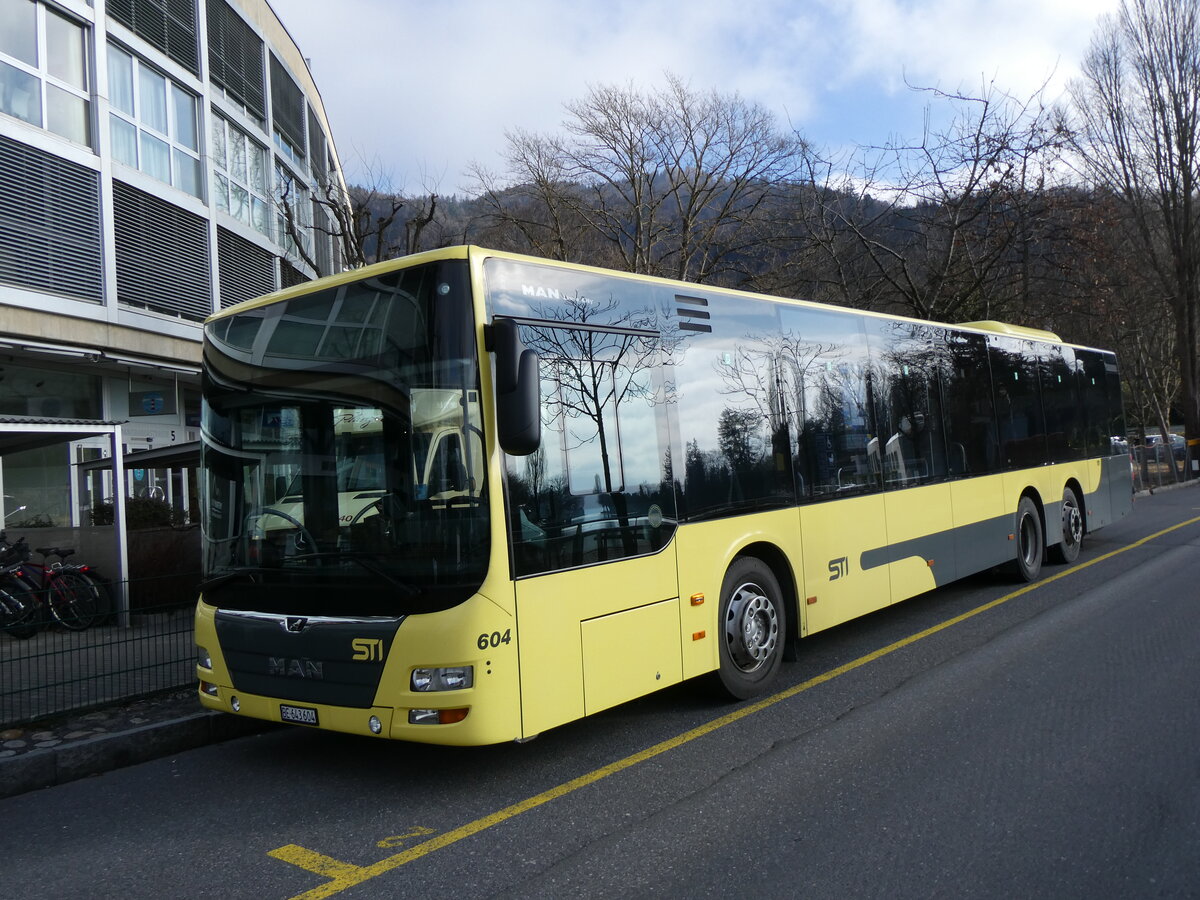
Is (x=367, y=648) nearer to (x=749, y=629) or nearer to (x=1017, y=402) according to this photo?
(x=749, y=629)

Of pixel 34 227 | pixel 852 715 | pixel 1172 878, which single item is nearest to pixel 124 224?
pixel 34 227

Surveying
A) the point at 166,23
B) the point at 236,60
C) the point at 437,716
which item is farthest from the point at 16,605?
the point at 236,60

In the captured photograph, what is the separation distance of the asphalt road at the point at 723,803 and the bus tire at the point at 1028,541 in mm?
3724

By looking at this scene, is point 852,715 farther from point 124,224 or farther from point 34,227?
point 124,224

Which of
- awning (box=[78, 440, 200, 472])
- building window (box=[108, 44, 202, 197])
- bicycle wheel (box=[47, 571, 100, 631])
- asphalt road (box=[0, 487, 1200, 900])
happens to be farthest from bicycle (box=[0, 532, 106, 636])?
building window (box=[108, 44, 202, 197])

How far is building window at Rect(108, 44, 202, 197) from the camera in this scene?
55.9 feet

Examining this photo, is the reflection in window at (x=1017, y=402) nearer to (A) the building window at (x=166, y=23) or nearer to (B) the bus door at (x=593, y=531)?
(B) the bus door at (x=593, y=531)

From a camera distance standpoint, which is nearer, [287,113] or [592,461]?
[592,461]

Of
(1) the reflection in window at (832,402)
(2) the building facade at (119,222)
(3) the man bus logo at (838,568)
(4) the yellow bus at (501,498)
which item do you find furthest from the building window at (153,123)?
(3) the man bus logo at (838,568)

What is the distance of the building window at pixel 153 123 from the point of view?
17.0 metres

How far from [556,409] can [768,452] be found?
7.44 feet

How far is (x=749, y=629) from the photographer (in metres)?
6.45

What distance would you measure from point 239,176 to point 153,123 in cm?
362

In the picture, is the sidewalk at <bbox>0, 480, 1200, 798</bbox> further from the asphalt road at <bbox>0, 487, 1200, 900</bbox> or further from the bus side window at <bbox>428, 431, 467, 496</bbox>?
the bus side window at <bbox>428, 431, 467, 496</bbox>
